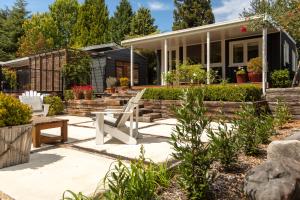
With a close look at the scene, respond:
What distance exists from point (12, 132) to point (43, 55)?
48.1 ft

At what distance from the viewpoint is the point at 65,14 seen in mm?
40969

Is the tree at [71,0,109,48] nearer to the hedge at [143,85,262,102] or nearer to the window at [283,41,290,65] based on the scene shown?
the window at [283,41,290,65]

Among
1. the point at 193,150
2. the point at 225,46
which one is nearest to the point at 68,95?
the point at 225,46

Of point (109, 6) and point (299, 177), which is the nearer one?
point (299, 177)

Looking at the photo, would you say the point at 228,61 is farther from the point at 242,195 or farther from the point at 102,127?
the point at 242,195

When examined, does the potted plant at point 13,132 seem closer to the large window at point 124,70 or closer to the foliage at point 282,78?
the foliage at point 282,78

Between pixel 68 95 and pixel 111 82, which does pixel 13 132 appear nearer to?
pixel 68 95

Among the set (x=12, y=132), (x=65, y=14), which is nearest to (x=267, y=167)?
(x=12, y=132)

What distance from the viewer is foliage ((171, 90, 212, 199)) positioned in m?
2.93

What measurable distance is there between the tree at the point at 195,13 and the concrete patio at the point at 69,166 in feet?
81.7

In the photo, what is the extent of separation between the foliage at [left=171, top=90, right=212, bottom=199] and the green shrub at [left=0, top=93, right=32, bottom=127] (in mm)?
2523

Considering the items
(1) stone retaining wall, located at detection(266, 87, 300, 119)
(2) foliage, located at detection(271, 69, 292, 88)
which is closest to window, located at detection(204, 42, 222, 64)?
(2) foliage, located at detection(271, 69, 292, 88)

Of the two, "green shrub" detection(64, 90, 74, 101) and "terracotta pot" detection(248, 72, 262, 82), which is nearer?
"terracotta pot" detection(248, 72, 262, 82)

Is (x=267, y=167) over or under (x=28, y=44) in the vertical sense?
under
